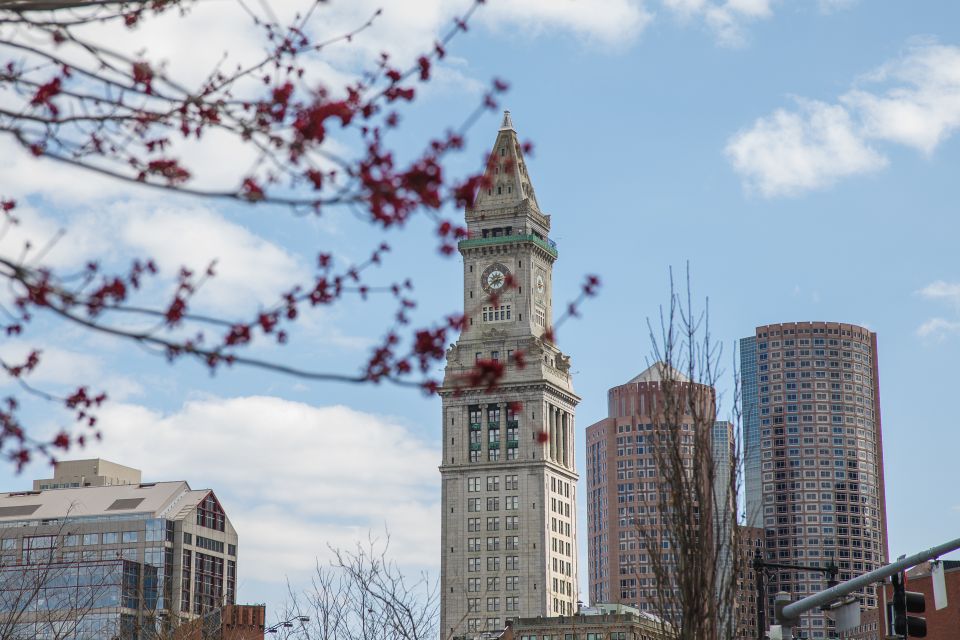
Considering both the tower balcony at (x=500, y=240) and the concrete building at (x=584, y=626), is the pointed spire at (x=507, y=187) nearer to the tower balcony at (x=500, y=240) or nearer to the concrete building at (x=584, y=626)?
the tower balcony at (x=500, y=240)

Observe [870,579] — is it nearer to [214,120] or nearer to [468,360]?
[214,120]

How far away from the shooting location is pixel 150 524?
166875mm

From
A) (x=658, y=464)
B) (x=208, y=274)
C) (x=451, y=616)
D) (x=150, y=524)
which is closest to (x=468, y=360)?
(x=451, y=616)

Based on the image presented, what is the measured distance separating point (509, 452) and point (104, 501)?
4580cm

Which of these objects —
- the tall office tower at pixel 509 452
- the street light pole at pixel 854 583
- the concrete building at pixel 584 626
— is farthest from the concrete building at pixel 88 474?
the street light pole at pixel 854 583

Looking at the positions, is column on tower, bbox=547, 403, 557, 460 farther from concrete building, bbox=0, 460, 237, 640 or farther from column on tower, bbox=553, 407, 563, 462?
concrete building, bbox=0, 460, 237, 640

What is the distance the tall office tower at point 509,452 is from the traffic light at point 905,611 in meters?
134

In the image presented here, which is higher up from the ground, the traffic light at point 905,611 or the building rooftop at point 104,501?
the building rooftop at point 104,501

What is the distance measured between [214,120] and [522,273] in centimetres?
16410

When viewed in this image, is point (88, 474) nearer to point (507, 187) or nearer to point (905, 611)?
point (507, 187)

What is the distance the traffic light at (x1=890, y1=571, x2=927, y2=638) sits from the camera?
987 inches

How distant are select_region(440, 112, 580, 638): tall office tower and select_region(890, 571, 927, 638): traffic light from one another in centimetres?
13435

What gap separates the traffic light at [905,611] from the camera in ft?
82.2

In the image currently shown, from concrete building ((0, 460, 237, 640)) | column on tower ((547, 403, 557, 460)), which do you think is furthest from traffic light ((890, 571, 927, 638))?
column on tower ((547, 403, 557, 460))
